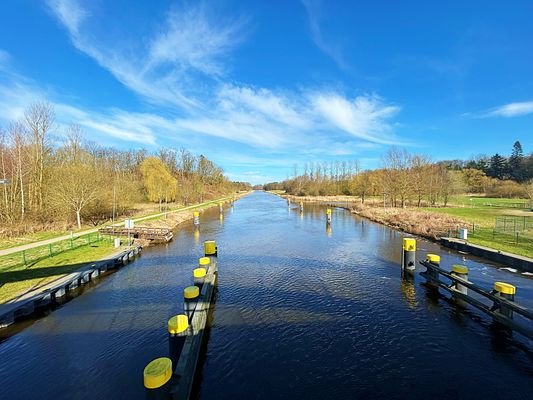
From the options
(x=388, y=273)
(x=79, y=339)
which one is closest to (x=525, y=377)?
(x=388, y=273)

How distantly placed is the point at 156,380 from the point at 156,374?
7 cm

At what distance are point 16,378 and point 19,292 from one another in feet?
17.2

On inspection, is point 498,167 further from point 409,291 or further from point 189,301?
point 189,301

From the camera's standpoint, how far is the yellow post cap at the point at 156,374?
3602 mm

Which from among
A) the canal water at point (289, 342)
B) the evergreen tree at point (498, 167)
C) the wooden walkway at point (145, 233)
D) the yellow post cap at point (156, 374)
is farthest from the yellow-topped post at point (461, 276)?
the evergreen tree at point (498, 167)

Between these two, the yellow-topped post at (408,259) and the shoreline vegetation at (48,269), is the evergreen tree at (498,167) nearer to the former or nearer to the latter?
the yellow-topped post at (408,259)

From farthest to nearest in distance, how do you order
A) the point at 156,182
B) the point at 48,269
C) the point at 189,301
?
the point at 156,182 < the point at 48,269 < the point at 189,301

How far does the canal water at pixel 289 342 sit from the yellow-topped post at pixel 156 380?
2425 millimetres

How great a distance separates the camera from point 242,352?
7.09 meters

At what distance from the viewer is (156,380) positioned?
3615 millimetres

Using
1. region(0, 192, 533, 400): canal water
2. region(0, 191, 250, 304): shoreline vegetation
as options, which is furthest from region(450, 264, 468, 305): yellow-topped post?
region(0, 191, 250, 304): shoreline vegetation

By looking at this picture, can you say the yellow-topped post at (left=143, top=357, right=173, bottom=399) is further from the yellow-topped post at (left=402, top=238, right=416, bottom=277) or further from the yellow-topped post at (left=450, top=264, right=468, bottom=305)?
the yellow-topped post at (left=402, top=238, right=416, bottom=277)

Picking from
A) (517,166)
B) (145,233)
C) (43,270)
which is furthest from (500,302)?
(517,166)

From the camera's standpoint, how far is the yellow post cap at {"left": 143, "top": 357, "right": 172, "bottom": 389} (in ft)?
11.8
